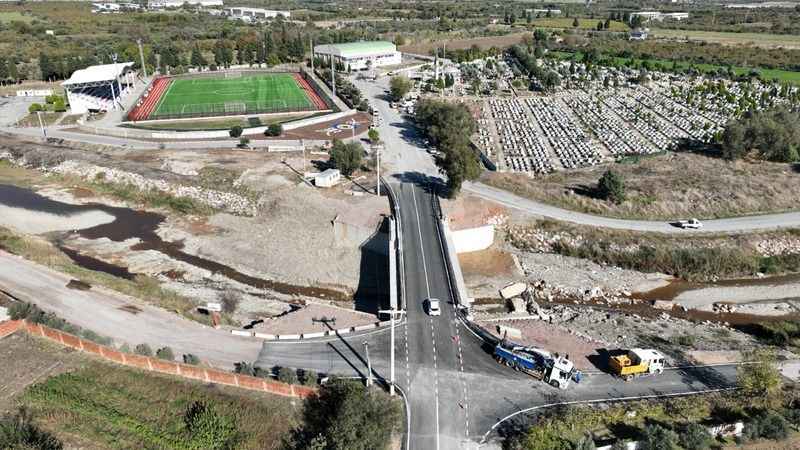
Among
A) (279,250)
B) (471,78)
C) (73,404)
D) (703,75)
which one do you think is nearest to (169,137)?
(279,250)

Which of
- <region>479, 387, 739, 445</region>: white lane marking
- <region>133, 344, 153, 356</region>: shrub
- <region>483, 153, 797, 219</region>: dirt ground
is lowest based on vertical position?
<region>479, 387, 739, 445</region>: white lane marking

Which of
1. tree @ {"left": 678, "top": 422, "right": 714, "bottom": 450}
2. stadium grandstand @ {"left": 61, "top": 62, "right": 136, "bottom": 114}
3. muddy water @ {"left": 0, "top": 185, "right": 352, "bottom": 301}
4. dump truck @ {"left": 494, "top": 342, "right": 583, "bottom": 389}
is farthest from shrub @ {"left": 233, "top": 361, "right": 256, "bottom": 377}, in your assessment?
stadium grandstand @ {"left": 61, "top": 62, "right": 136, "bottom": 114}

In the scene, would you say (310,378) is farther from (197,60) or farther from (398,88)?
(197,60)

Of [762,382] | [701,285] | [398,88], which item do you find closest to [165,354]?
[762,382]

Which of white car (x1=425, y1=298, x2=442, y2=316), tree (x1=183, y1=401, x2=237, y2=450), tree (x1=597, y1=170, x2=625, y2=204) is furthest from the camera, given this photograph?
tree (x1=597, y1=170, x2=625, y2=204)

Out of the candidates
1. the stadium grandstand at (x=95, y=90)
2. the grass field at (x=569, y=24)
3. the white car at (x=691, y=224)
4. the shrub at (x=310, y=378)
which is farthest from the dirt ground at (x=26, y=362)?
the grass field at (x=569, y=24)

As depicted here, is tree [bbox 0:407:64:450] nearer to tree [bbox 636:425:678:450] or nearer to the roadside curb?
the roadside curb

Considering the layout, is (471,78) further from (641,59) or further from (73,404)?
(73,404)

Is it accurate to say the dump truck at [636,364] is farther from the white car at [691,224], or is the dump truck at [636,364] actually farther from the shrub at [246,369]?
the white car at [691,224]
